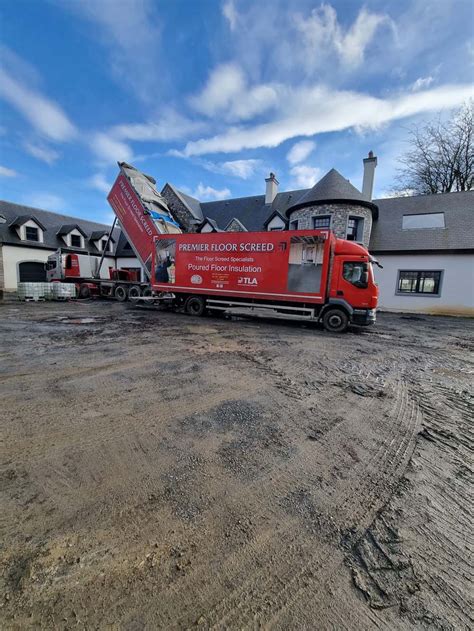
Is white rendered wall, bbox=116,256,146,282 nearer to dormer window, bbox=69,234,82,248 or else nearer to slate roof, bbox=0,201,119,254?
slate roof, bbox=0,201,119,254

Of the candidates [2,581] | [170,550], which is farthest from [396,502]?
[2,581]

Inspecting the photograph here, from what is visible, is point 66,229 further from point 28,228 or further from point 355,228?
point 355,228

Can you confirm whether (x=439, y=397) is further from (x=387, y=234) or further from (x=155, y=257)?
(x=387, y=234)

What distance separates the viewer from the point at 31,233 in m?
23.3

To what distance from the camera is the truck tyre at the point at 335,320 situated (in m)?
9.86

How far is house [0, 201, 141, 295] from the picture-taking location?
21578mm

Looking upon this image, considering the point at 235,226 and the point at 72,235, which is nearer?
the point at 235,226

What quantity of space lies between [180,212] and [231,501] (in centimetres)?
2639

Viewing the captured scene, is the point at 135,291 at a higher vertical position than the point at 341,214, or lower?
lower

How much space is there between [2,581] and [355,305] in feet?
32.8

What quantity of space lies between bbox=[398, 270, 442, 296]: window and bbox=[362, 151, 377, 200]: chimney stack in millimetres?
6856

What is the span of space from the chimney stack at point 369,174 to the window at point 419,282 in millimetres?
6856

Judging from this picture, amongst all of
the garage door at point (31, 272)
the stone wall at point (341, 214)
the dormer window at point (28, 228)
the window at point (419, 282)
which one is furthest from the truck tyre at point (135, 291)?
the window at point (419, 282)

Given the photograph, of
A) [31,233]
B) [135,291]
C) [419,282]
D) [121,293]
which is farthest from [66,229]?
[419,282]
